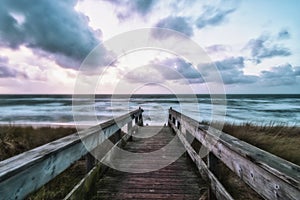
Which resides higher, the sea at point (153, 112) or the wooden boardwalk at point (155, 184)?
the wooden boardwalk at point (155, 184)

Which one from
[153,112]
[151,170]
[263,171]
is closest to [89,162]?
[151,170]

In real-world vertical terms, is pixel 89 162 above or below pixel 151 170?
above

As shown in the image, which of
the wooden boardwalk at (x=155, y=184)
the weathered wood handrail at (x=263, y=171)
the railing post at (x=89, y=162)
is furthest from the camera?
the wooden boardwalk at (x=155, y=184)

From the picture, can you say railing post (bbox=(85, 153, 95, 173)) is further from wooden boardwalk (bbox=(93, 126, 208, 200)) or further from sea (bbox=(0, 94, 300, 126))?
sea (bbox=(0, 94, 300, 126))

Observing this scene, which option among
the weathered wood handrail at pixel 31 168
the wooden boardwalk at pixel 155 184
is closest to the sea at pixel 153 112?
the wooden boardwalk at pixel 155 184

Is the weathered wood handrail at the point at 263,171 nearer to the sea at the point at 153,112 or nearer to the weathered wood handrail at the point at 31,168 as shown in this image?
the weathered wood handrail at the point at 31,168

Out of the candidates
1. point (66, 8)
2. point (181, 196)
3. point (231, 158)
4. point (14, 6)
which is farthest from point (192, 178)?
point (14, 6)

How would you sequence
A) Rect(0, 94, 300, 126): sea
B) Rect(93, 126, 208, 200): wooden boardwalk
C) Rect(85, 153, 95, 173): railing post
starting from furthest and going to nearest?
1. Rect(0, 94, 300, 126): sea
2. Rect(93, 126, 208, 200): wooden boardwalk
3. Rect(85, 153, 95, 173): railing post

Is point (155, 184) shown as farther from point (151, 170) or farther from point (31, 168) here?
point (31, 168)

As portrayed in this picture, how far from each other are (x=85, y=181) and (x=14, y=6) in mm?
16124

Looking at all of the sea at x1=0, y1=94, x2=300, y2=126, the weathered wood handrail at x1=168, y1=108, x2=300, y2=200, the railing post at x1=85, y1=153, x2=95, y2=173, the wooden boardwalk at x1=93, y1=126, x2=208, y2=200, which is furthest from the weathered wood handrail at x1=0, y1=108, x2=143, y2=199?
the sea at x1=0, y1=94, x2=300, y2=126

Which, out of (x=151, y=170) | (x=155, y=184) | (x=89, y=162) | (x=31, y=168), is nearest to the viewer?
(x=31, y=168)

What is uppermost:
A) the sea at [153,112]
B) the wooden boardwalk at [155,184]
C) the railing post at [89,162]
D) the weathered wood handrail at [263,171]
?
the weathered wood handrail at [263,171]

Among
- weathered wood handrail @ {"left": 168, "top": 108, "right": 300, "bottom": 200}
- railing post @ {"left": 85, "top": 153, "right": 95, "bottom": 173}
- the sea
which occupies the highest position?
weathered wood handrail @ {"left": 168, "top": 108, "right": 300, "bottom": 200}
